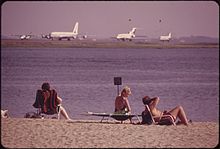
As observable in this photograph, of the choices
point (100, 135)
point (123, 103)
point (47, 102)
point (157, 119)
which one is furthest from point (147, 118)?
point (47, 102)

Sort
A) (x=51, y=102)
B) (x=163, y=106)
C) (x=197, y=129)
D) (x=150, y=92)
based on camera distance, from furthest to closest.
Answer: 1. (x=150, y=92)
2. (x=163, y=106)
3. (x=51, y=102)
4. (x=197, y=129)

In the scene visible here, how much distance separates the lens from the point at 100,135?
8.89 meters

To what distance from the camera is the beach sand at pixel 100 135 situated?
27.2ft

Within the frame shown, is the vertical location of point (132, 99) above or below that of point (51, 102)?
below

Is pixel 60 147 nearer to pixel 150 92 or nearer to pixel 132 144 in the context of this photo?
pixel 132 144

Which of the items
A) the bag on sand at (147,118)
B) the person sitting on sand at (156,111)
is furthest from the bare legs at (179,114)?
the bag on sand at (147,118)

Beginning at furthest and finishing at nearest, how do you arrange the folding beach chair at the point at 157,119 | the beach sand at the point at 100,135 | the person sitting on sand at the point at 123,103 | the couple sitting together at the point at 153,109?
the person sitting on sand at the point at 123,103 < the couple sitting together at the point at 153,109 < the folding beach chair at the point at 157,119 < the beach sand at the point at 100,135

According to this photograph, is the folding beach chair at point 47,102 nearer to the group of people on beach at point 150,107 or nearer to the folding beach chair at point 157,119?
the group of people on beach at point 150,107

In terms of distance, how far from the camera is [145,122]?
A: 10086mm

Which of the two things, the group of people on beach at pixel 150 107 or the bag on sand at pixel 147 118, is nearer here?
the bag on sand at pixel 147 118

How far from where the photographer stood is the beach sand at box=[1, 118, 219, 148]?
8305 mm

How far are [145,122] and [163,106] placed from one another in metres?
10.9

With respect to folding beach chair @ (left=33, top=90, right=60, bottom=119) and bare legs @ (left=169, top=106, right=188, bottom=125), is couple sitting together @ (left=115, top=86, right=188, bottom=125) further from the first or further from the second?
folding beach chair @ (left=33, top=90, right=60, bottom=119)

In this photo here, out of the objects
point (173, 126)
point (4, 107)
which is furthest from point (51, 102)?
point (4, 107)
